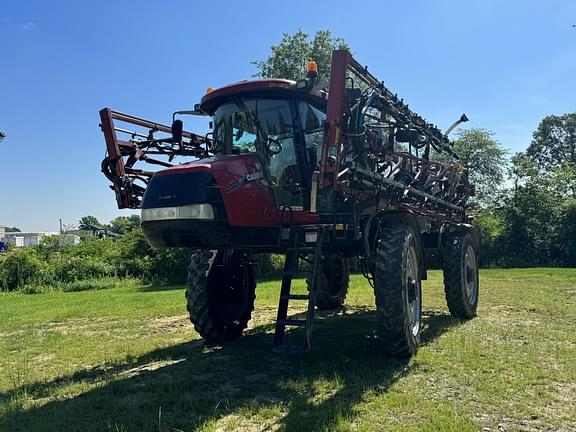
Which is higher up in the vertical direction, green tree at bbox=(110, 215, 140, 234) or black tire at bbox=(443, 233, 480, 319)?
green tree at bbox=(110, 215, 140, 234)

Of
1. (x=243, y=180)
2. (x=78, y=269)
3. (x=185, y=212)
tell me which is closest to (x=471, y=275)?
(x=243, y=180)

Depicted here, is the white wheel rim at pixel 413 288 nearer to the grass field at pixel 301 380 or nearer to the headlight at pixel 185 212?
the grass field at pixel 301 380

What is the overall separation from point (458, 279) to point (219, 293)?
4.03 m

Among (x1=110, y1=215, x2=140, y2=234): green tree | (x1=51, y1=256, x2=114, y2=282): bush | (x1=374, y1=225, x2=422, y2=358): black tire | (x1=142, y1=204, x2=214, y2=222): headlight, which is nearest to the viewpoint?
(x1=142, y1=204, x2=214, y2=222): headlight

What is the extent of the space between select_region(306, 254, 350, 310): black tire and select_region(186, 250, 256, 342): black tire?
2830 mm

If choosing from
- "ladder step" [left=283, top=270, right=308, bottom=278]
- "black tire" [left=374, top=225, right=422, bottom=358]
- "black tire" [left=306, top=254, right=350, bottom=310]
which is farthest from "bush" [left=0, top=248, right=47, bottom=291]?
"black tire" [left=374, top=225, right=422, bottom=358]

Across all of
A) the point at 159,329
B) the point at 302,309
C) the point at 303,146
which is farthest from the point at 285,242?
the point at 302,309

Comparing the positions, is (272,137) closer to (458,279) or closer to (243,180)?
(243,180)

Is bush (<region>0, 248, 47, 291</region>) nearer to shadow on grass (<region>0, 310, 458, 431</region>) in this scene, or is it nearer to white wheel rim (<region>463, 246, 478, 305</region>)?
shadow on grass (<region>0, 310, 458, 431</region>)

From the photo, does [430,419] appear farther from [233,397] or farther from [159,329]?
[159,329]

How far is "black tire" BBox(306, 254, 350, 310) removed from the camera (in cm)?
1000

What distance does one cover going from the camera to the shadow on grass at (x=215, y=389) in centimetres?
402

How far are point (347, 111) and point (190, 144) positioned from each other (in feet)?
11.6

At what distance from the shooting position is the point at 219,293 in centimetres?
706
